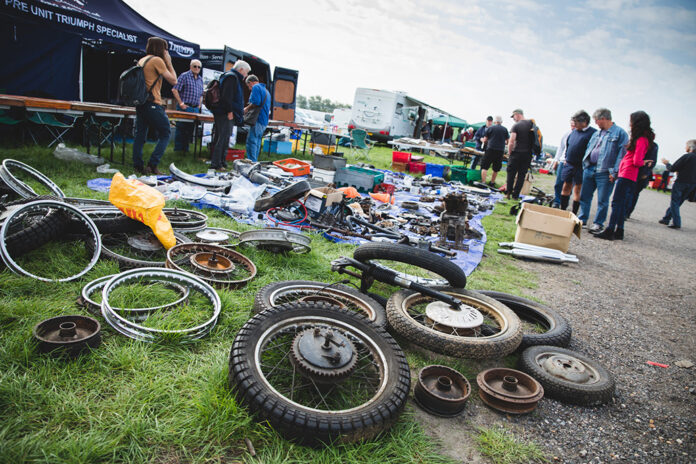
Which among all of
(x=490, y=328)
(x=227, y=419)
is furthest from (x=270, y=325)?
(x=490, y=328)

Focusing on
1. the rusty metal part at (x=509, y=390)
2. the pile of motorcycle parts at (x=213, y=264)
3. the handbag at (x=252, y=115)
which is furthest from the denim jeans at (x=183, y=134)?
the rusty metal part at (x=509, y=390)

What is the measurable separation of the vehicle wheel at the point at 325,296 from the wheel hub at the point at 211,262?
62 centimetres

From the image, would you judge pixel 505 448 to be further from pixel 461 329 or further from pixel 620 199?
pixel 620 199

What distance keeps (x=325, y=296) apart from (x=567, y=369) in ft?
5.99

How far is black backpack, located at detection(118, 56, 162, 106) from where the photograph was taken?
594 centimetres

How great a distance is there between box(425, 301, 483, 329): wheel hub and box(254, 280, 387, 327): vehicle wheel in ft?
1.26

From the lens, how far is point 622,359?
311 cm

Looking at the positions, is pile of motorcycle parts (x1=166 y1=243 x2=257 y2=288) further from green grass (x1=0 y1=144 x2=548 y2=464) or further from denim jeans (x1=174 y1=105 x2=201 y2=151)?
denim jeans (x1=174 y1=105 x2=201 y2=151)

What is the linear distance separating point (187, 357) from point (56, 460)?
82 centimetres

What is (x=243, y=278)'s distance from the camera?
3.37 metres

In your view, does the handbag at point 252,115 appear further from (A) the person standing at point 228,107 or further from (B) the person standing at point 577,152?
(B) the person standing at point 577,152

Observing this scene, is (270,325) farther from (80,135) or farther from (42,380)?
(80,135)

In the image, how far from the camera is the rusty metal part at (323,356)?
1.88 m

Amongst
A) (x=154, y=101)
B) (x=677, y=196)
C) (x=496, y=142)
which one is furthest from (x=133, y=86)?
(x=677, y=196)
